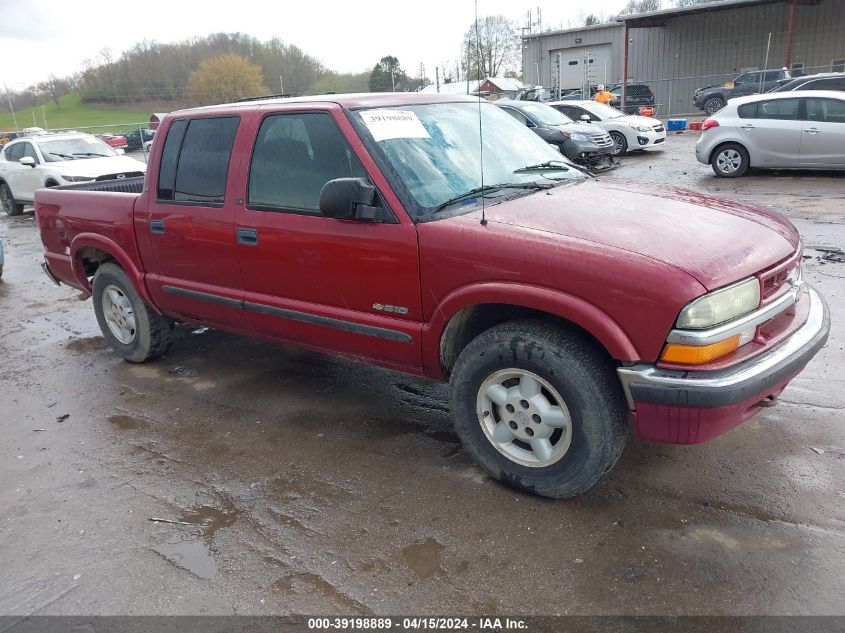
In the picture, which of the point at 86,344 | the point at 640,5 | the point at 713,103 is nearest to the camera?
the point at 86,344

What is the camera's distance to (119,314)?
5.46 metres

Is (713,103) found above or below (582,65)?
below

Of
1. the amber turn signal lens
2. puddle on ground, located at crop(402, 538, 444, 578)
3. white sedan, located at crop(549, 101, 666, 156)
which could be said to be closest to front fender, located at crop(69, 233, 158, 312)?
puddle on ground, located at crop(402, 538, 444, 578)

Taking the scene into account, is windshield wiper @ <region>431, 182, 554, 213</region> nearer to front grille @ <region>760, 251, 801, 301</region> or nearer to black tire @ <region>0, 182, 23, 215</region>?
front grille @ <region>760, 251, 801, 301</region>

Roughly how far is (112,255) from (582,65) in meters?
37.5

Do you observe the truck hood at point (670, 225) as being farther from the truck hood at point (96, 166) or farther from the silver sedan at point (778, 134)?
the truck hood at point (96, 166)

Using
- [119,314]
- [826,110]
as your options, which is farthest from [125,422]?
[826,110]

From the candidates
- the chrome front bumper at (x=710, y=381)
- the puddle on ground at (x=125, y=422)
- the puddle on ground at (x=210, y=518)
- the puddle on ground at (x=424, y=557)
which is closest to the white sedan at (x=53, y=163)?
the puddle on ground at (x=125, y=422)

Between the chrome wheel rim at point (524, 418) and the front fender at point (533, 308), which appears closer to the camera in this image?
the front fender at point (533, 308)

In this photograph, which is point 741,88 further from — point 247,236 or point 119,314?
point 247,236

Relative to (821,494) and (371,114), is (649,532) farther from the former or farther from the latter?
(371,114)

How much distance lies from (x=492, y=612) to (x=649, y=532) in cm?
88

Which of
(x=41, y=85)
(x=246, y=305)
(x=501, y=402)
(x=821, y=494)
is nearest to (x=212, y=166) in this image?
(x=246, y=305)

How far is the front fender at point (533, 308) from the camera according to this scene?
2.76 meters
